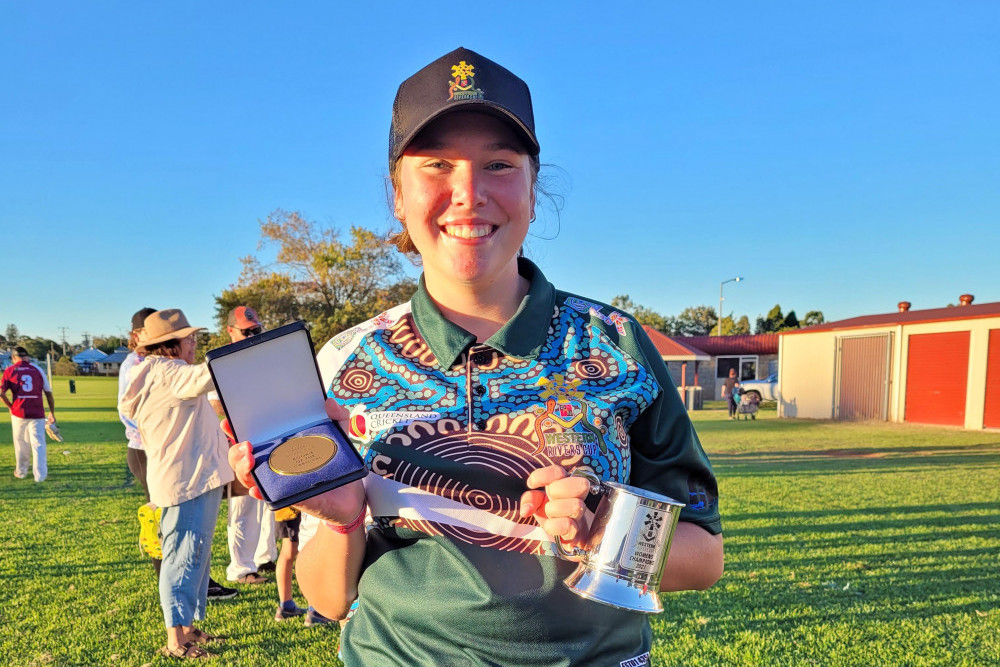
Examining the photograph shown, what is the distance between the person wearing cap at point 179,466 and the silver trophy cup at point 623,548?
4283 mm

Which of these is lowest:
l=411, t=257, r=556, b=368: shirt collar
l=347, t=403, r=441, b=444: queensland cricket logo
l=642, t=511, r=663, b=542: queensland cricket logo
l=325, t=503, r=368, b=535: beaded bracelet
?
l=325, t=503, r=368, b=535: beaded bracelet

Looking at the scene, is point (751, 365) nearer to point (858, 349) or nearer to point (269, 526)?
point (858, 349)

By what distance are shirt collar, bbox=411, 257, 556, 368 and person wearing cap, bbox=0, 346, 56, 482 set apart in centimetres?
1215

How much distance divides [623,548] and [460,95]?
1083mm

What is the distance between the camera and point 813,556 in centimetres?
675

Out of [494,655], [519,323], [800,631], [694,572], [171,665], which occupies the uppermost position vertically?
[519,323]

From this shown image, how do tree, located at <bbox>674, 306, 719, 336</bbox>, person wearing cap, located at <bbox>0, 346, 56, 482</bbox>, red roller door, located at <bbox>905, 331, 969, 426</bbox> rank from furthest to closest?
tree, located at <bbox>674, 306, 719, 336</bbox> < red roller door, located at <bbox>905, 331, 969, 426</bbox> < person wearing cap, located at <bbox>0, 346, 56, 482</bbox>

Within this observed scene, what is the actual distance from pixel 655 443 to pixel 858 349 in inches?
1001

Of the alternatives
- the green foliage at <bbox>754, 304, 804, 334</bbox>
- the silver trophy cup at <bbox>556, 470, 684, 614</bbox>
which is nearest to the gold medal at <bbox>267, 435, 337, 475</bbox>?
the silver trophy cup at <bbox>556, 470, 684, 614</bbox>

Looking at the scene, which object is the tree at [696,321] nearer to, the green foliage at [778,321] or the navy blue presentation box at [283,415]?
the green foliage at [778,321]

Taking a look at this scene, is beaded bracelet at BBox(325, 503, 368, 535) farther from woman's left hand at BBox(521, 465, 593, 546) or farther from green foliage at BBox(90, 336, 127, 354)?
green foliage at BBox(90, 336, 127, 354)

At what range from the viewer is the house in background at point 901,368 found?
19.7 metres

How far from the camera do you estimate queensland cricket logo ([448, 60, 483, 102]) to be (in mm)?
1528

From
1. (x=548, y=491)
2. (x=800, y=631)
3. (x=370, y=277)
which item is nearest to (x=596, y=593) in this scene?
(x=548, y=491)
